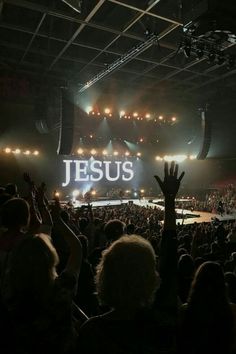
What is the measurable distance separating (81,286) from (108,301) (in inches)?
60.6

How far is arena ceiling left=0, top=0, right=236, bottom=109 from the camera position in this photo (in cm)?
1004

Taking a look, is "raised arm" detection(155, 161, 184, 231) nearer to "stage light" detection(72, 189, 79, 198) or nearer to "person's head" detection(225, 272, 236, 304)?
"person's head" detection(225, 272, 236, 304)

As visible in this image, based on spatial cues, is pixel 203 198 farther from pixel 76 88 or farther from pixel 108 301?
pixel 108 301

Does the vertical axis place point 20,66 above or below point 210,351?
above

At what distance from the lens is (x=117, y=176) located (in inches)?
936

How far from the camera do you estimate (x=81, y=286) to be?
9.58ft

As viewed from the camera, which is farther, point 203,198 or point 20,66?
point 203,198

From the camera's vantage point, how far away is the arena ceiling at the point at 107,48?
32.9 feet

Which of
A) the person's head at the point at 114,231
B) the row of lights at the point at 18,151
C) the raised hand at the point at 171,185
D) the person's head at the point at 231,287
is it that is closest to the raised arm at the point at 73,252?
the raised hand at the point at 171,185

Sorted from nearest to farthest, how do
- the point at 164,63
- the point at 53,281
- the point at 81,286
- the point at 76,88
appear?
the point at 53,281, the point at 81,286, the point at 164,63, the point at 76,88

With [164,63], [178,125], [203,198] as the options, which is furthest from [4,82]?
[203,198]

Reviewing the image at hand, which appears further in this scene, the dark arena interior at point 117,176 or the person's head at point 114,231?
the person's head at point 114,231

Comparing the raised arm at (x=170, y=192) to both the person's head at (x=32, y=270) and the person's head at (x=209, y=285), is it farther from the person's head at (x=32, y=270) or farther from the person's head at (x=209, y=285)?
the person's head at (x=32, y=270)

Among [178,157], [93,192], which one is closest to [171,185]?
[93,192]
